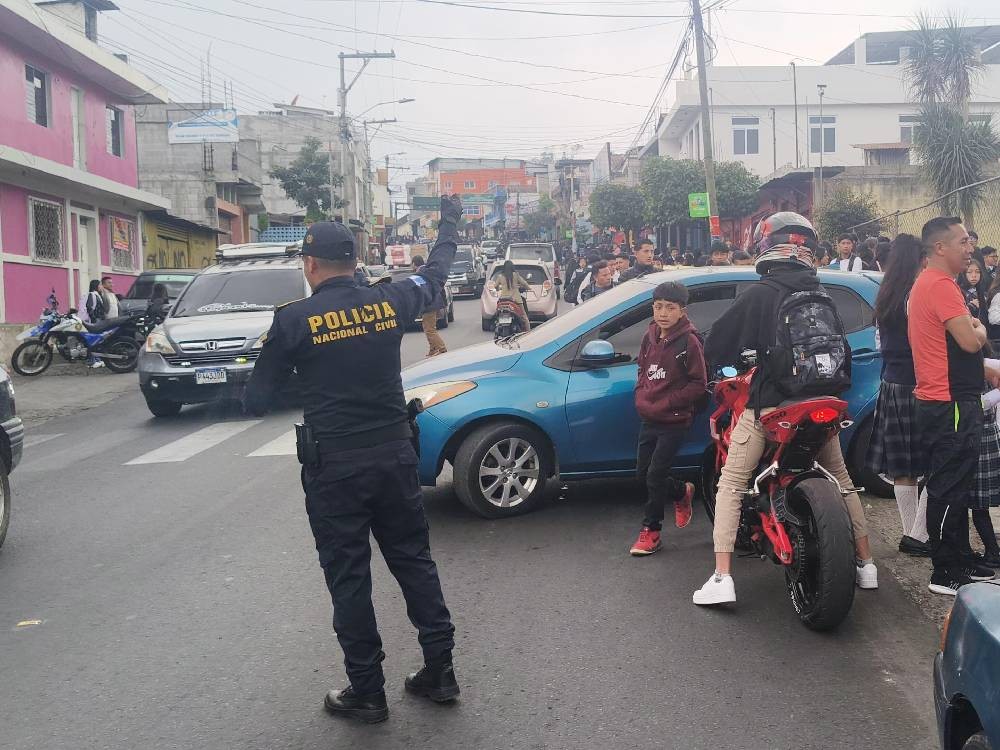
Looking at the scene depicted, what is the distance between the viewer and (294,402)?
405 centimetres

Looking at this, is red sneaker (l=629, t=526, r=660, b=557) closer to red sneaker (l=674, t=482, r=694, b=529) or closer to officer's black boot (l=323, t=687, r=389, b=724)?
red sneaker (l=674, t=482, r=694, b=529)

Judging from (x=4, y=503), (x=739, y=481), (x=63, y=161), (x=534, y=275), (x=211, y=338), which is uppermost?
(x=63, y=161)

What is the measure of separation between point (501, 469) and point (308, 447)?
309 centimetres

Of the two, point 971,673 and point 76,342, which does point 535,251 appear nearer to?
point 76,342

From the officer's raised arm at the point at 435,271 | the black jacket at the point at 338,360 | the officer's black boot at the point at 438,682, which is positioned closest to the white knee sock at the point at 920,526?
the officer's black boot at the point at 438,682

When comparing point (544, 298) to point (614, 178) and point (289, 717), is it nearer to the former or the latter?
point (289, 717)

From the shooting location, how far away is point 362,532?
155 inches

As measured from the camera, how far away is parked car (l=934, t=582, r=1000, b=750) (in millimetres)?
2381

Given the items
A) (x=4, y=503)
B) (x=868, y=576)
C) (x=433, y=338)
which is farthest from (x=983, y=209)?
(x=4, y=503)

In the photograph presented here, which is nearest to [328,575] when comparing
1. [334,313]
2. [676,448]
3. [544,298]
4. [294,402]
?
[294,402]

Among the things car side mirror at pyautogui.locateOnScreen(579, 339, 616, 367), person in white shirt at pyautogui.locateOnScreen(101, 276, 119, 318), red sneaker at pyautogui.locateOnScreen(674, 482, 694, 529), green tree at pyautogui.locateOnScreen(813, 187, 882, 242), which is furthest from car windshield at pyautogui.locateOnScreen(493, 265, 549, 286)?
red sneaker at pyautogui.locateOnScreen(674, 482, 694, 529)

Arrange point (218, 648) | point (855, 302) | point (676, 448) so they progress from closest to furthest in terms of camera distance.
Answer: point (218, 648) < point (676, 448) < point (855, 302)

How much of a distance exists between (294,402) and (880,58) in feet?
237

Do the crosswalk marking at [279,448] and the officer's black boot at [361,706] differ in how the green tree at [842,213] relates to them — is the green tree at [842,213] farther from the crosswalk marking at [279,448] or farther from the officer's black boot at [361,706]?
the officer's black boot at [361,706]
